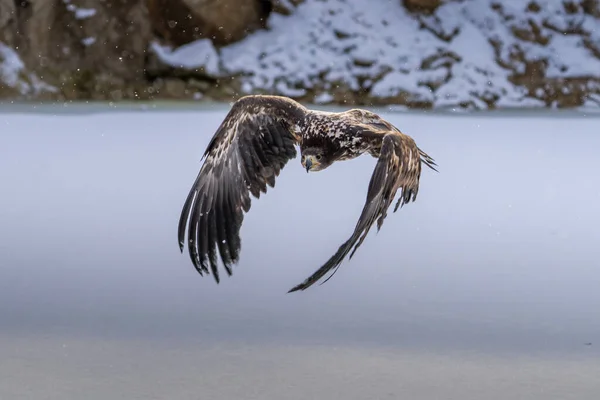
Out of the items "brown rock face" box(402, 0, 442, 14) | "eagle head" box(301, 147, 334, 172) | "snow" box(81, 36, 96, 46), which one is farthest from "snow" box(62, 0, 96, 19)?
"eagle head" box(301, 147, 334, 172)

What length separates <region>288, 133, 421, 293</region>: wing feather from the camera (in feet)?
14.6

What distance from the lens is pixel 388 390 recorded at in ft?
18.9

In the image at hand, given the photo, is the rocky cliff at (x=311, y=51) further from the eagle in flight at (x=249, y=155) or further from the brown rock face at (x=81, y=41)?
the eagle in flight at (x=249, y=155)

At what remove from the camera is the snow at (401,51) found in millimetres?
16328

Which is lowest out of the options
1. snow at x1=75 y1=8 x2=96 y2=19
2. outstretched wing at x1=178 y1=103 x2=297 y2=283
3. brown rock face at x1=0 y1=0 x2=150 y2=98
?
outstretched wing at x1=178 y1=103 x2=297 y2=283

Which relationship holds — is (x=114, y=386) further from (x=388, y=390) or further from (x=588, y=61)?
(x=588, y=61)

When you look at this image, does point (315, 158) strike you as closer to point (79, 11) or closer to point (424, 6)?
point (424, 6)

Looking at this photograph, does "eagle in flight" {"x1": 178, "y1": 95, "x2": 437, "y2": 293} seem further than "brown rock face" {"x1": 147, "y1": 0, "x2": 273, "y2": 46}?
No

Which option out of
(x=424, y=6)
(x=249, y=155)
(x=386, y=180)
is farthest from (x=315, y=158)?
(x=424, y=6)

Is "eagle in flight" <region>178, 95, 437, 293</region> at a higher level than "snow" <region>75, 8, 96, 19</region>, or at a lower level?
lower

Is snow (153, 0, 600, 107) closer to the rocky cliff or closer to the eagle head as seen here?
the rocky cliff

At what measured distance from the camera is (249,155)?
6.11 m

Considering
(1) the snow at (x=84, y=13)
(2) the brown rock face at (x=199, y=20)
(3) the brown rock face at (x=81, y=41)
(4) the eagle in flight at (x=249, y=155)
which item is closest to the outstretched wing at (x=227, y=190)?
(4) the eagle in flight at (x=249, y=155)

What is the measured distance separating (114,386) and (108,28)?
12255mm
